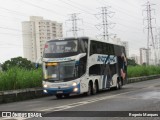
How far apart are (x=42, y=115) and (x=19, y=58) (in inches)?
2287

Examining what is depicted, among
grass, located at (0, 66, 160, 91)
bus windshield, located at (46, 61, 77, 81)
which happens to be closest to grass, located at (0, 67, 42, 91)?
grass, located at (0, 66, 160, 91)

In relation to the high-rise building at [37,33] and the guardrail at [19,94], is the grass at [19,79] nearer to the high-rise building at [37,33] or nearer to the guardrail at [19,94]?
the guardrail at [19,94]

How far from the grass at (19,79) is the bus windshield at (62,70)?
406 centimetres

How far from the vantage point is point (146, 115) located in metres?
11.9

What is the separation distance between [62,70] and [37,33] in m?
39.6

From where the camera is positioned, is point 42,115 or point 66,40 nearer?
point 42,115

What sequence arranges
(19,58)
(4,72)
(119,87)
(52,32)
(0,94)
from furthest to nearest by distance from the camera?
(19,58)
(52,32)
(119,87)
(4,72)
(0,94)

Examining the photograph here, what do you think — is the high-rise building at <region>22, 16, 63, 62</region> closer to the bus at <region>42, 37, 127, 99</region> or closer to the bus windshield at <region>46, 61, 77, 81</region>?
the bus at <region>42, 37, 127, 99</region>

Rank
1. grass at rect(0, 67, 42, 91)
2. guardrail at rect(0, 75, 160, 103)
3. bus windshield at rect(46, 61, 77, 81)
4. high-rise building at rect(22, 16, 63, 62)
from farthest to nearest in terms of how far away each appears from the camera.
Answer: high-rise building at rect(22, 16, 63, 62) → grass at rect(0, 67, 42, 91) → guardrail at rect(0, 75, 160, 103) → bus windshield at rect(46, 61, 77, 81)

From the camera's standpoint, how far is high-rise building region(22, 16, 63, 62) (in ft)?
199

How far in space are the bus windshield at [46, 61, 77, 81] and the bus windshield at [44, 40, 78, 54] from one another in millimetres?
822

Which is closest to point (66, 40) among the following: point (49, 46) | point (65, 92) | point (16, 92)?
point (49, 46)

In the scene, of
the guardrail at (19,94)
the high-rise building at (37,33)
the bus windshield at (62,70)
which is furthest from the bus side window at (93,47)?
the high-rise building at (37,33)

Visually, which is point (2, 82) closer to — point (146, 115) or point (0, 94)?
point (0, 94)
